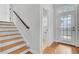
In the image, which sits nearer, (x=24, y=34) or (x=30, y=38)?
(x=30, y=38)

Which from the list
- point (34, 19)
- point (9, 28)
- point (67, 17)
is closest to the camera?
point (67, 17)

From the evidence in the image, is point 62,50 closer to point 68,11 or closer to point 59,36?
point 59,36

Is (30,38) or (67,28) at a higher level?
(67,28)

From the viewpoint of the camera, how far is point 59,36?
7.29ft

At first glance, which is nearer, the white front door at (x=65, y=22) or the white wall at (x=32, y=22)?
the white front door at (x=65, y=22)

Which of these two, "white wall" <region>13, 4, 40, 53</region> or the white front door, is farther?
"white wall" <region>13, 4, 40, 53</region>

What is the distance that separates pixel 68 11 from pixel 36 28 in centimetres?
91

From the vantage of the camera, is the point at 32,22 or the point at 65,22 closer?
the point at 65,22

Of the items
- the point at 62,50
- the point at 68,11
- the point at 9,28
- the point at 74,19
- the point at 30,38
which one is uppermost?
the point at 68,11
